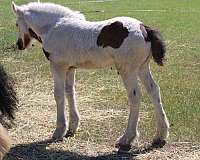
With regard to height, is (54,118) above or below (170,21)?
above

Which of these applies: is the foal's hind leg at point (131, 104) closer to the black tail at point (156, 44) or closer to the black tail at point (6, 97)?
the black tail at point (156, 44)

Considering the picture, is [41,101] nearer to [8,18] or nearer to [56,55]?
[56,55]

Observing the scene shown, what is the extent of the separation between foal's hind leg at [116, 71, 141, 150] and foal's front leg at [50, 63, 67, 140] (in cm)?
93

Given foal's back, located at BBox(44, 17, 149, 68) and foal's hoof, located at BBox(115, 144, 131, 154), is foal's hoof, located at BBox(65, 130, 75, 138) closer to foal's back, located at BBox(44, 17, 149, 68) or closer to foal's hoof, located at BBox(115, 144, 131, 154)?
foal's hoof, located at BBox(115, 144, 131, 154)

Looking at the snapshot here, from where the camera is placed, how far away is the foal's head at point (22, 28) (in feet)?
24.2

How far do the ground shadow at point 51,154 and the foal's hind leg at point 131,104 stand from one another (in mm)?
146

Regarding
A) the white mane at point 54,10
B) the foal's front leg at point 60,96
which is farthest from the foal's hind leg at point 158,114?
the white mane at point 54,10

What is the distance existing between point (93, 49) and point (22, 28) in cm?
133

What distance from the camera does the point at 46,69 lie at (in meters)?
12.3

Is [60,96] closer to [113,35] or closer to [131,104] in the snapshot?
[131,104]

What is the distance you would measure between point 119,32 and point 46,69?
5996mm

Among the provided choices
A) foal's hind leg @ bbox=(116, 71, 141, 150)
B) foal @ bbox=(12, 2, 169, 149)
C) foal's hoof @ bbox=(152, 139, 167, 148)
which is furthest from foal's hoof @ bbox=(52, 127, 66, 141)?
foal's hoof @ bbox=(152, 139, 167, 148)

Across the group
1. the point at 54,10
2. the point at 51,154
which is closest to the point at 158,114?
the point at 51,154

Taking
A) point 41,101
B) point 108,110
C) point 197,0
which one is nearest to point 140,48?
point 108,110
